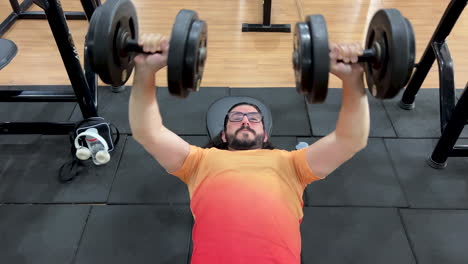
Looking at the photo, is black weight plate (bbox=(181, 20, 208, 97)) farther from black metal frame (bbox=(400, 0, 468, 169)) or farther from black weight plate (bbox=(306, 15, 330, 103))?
black metal frame (bbox=(400, 0, 468, 169))

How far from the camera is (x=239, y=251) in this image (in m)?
1.34

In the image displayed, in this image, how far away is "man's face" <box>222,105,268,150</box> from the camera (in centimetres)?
170

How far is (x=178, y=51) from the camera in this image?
3.71ft

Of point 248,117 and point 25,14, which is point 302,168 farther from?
point 25,14

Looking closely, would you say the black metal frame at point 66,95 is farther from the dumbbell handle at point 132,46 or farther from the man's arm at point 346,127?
the man's arm at point 346,127

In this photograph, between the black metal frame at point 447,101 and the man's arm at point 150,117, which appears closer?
the man's arm at point 150,117

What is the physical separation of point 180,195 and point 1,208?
3.38ft

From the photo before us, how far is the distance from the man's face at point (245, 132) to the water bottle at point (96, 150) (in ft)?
3.01

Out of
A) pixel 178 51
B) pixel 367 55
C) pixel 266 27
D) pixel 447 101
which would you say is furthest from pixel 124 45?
pixel 266 27

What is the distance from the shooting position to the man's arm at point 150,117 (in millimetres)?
1323

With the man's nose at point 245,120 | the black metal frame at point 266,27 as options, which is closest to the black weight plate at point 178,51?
the man's nose at point 245,120

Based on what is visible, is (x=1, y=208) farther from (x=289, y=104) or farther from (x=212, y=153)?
(x=289, y=104)

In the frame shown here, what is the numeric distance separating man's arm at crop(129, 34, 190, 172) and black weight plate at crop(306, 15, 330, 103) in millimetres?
513

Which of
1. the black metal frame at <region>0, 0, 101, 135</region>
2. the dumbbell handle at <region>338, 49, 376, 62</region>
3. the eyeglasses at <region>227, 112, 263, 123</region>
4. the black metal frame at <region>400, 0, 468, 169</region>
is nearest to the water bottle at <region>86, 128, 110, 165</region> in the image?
the black metal frame at <region>0, 0, 101, 135</region>
